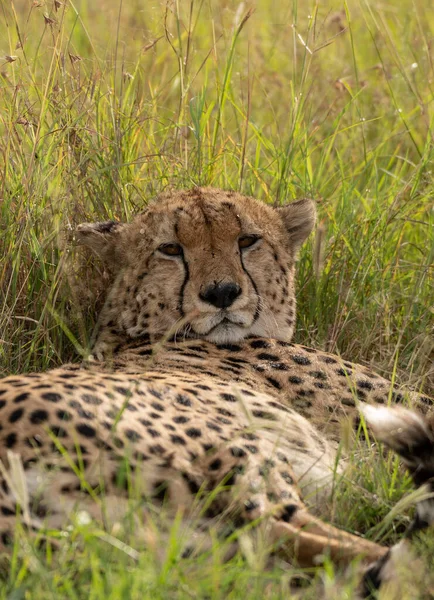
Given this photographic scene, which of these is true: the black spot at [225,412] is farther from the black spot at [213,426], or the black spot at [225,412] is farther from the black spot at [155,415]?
the black spot at [155,415]

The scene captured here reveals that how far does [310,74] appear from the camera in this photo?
591 centimetres

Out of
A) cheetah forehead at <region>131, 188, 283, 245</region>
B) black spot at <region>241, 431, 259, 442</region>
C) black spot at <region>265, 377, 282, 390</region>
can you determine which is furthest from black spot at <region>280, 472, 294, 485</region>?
cheetah forehead at <region>131, 188, 283, 245</region>

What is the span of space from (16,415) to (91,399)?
0.59ft

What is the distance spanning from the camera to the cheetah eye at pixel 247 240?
137 inches

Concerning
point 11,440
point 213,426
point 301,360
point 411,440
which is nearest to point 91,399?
point 11,440

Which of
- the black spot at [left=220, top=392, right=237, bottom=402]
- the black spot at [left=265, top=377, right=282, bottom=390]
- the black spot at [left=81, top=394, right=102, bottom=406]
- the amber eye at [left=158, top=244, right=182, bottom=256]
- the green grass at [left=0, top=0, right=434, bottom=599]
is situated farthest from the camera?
the green grass at [left=0, top=0, right=434, bottom=599]

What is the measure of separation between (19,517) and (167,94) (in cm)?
A: 349

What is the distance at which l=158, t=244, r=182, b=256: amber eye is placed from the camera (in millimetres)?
3438

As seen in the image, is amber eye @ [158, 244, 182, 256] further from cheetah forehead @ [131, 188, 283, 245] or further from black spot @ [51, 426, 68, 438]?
black spot @ [51, 426, 68, 438]

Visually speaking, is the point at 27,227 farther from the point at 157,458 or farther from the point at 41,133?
the point at 157,458

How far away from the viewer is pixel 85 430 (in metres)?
2.30

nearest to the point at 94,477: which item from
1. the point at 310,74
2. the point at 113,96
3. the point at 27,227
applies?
the point at 27,227

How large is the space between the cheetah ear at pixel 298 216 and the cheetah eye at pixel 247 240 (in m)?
0.24

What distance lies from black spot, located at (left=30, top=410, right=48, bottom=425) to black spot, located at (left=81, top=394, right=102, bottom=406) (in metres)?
0.11
